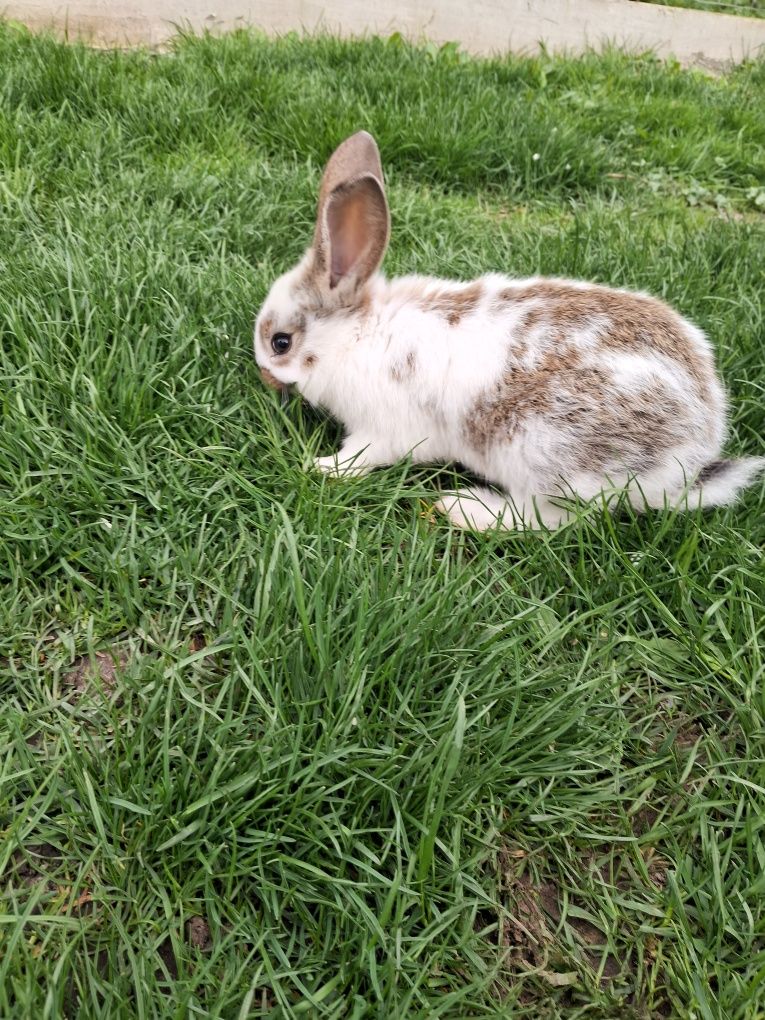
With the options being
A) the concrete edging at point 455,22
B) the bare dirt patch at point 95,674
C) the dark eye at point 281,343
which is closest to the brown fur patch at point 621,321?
the dark eye at point 281,343

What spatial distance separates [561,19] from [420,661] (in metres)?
5.59

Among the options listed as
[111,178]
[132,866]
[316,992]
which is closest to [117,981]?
[132,866]

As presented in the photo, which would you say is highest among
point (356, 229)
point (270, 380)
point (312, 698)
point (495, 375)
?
point (356, 229)

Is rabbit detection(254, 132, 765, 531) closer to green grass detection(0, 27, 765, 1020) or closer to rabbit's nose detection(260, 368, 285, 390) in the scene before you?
rabbit's nose detection(260, 368, 285, 390)

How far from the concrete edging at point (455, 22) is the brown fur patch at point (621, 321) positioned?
382cm

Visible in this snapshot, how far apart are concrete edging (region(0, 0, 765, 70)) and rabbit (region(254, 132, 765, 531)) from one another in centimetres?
326

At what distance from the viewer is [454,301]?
2553 millimetres

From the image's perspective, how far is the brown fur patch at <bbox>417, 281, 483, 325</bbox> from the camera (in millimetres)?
2504

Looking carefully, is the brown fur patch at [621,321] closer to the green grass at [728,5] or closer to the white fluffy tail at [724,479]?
the white fluffy tail at [724,479]

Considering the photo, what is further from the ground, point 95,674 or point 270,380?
point 270,380

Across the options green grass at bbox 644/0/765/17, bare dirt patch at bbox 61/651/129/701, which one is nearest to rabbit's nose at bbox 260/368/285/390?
bare dirt patch at bbox 61/651/129/701

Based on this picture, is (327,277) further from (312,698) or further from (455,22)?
(455,22)

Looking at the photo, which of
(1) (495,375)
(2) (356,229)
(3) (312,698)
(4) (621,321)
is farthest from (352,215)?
(3) (312,698)

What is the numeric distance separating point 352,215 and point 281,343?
18.2 inches
